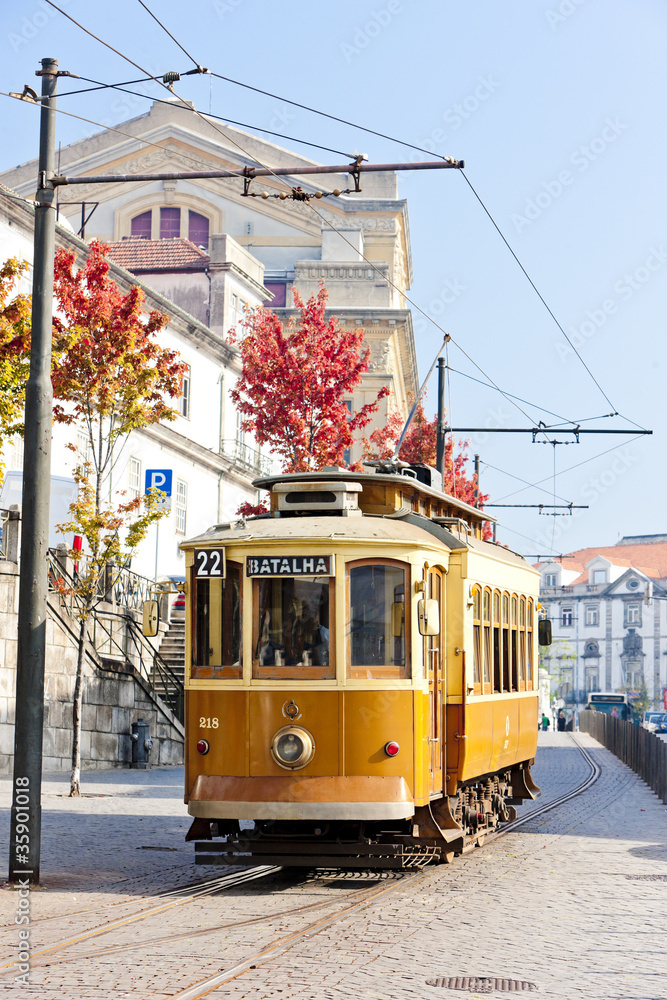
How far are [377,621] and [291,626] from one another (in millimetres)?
732

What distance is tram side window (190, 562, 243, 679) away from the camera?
469 inches

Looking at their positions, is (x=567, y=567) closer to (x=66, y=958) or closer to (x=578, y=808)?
(x=578, y=808)

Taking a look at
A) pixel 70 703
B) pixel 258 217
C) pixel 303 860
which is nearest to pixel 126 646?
pixel 70 703

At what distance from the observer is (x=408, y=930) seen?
971 cm

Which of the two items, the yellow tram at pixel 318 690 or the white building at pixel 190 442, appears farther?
the white building at pixel 190 442

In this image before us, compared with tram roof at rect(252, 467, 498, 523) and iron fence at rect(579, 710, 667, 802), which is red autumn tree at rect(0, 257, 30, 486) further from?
iron fence at rect(579, 710, 667, 802)

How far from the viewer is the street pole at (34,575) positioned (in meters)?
11.4

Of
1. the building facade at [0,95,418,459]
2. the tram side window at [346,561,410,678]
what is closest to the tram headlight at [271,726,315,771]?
the tram side window at [346,561,410,678]

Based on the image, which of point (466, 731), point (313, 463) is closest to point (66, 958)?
point (466, 731)

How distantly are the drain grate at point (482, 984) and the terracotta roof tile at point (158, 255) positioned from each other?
39.6 metres

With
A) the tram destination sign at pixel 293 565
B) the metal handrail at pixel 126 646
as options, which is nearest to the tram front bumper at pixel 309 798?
the tram destination sign at pixel 293 565

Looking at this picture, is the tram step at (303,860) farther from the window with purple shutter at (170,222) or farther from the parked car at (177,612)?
the window with purple shutter at (170,222)

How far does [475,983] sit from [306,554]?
4624 mm

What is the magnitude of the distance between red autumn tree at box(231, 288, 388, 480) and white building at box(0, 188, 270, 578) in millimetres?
4752
